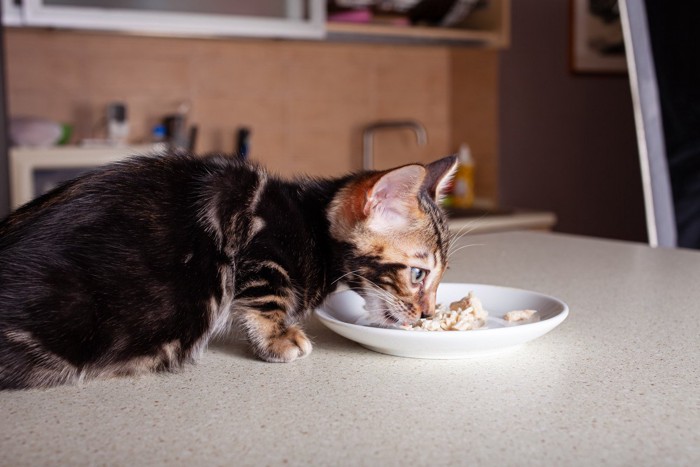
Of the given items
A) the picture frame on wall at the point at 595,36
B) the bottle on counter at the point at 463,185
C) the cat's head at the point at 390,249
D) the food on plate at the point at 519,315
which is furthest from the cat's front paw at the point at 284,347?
the picture frame on wall at the point at 595,36

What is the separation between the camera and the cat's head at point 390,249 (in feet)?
3.47

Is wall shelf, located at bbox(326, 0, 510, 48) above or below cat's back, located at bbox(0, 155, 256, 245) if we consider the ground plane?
above

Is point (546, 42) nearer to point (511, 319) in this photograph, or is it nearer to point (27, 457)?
point (511, 319)

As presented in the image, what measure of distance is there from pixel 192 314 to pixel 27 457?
0.30 m

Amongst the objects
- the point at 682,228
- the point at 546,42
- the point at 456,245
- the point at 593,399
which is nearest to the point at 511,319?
the point at 593,399

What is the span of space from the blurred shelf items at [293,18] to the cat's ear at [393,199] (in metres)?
2.05

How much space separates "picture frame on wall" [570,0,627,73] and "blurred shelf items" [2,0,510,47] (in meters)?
0.54

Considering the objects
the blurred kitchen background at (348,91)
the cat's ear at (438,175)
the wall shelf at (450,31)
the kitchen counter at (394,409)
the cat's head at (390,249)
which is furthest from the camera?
the wall shelf at (450,31)

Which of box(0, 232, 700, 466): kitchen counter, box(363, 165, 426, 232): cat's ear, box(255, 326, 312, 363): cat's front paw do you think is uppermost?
box(363, 165, 426, 232): cat's ear

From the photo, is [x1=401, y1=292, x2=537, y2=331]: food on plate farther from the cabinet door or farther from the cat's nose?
the cabinet door

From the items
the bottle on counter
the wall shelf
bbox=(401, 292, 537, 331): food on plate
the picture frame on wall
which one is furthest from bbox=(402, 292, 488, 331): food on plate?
the picture frame on wall

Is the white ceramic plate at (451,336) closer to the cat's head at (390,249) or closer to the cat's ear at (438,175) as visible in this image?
the cat's head at (390,249)

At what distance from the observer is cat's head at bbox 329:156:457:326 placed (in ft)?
3.47

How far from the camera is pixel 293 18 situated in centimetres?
309
